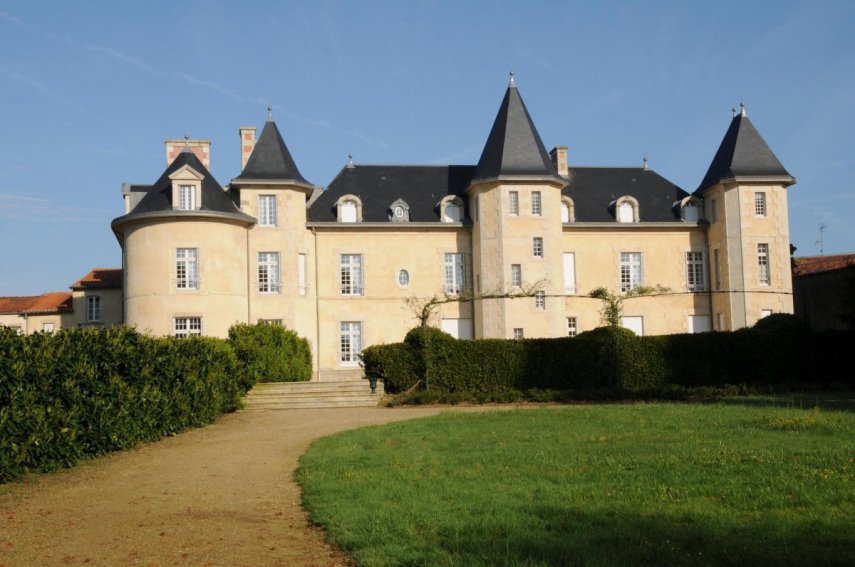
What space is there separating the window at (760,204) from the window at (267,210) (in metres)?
18.6

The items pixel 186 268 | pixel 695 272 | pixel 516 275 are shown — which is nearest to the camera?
pixel 186 268

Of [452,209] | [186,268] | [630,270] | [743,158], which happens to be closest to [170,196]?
[186,268]

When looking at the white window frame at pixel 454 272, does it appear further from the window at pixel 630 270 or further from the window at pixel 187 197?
the window at pixel 187 197

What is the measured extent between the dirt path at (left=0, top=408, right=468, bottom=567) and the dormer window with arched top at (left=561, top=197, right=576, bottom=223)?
22194mm

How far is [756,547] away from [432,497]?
306 cm

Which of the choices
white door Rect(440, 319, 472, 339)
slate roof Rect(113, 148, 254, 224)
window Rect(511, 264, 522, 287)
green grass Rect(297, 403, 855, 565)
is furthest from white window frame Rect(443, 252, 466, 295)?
green grass Rect(297, 403, 855, 565)

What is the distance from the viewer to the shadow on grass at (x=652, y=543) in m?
5.51

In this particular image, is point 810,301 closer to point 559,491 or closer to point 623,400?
point 623,400

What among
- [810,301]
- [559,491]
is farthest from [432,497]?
[810,301]

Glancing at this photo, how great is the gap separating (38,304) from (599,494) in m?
39.6

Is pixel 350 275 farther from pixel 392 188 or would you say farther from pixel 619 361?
pixel 619 361

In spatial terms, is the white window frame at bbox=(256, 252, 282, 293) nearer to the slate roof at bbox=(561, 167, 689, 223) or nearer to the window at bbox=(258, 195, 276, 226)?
the window at bbox=(258, 195, 276, 226)

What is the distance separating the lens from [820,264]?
42094 millimetres

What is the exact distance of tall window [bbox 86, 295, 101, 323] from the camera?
36250 millimetres
